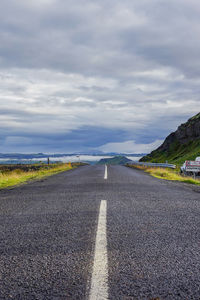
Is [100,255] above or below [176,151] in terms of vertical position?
below

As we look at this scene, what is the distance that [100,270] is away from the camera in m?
2.91

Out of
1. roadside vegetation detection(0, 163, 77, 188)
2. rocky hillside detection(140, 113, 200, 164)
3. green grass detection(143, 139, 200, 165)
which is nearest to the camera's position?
roadside vegetation detection(0, 163, 77, 188)

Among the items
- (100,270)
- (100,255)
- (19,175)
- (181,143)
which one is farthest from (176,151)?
(100,270)

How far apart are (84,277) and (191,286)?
40.0 inches

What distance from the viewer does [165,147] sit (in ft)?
287

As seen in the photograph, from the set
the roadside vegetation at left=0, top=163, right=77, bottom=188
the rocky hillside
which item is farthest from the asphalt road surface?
the rocky hillside

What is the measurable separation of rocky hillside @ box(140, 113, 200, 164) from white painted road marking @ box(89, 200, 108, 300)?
6374cm

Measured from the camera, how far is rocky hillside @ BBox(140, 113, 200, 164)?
69375mm

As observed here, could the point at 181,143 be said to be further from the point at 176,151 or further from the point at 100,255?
the point at 100,255

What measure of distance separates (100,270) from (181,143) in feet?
257

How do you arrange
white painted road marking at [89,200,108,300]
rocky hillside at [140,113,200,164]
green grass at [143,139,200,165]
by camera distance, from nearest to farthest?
1. white painted road marking at [89,200,108,300]
2. green grass at [143,139,200,165]
3. rocky hillside at [140,113,200,164]

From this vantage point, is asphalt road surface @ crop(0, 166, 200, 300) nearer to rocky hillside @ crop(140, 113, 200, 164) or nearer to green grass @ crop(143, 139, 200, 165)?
rocky hillside @ crop(140, 113, 200, 164)

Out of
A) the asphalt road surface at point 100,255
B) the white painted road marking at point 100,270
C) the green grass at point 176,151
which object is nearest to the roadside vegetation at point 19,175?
the asphalt road surface at point 100,255

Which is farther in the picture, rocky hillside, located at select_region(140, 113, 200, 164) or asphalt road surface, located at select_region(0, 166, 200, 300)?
rocky hillside, located at select_region(140, 113, 200, 164)
